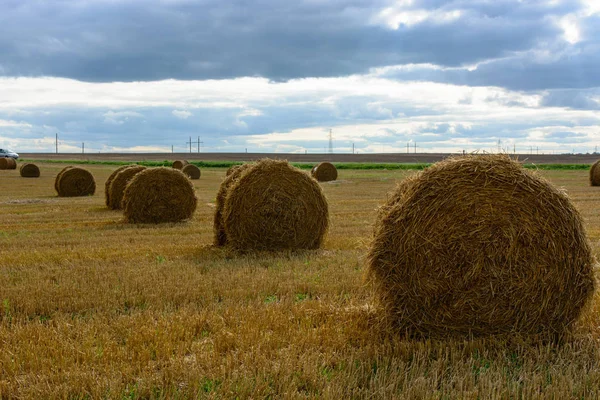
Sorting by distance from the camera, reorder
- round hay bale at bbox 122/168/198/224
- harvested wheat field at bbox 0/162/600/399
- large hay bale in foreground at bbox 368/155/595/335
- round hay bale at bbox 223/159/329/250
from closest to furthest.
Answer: harvested wheat field at bbox 0/162/600/399
large hay bale in foreground at bbox 368/155/595/335
round hay bale at bbox 223/159/329/250
round hay bale at bbox 122/168/198/224

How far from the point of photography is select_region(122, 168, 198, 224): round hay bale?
17.1 metres

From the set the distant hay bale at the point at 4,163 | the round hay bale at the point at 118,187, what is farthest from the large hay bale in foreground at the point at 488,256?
the distant hay bale at the point at 4,163

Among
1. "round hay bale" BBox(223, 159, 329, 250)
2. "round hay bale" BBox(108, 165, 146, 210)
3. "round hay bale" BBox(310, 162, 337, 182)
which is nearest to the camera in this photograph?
"round hay bale" BBox(223, 159, 329, 250)

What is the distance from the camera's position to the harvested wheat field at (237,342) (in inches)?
200

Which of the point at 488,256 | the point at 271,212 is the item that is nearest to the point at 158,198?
the point at 271,212

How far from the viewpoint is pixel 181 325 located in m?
6.64

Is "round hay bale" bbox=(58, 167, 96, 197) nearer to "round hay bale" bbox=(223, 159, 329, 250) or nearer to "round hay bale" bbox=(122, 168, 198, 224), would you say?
"round hay bale" bbox=(122, 168, 198, 224)

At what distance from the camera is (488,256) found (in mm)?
6363

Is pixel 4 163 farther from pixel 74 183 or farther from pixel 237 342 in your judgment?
pixel 237 342

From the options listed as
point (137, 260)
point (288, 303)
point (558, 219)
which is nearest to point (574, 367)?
point (558, 219)

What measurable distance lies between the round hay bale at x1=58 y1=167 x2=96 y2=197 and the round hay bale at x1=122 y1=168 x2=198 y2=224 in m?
11.2

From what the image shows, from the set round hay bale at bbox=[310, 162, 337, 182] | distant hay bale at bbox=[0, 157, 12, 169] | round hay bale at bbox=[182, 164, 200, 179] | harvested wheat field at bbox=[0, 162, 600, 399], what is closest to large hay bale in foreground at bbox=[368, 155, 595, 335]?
harvested wheat field at bbox=[0, 162, 600, 399]

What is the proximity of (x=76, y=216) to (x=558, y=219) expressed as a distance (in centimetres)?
1569

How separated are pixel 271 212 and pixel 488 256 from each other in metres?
6.29
